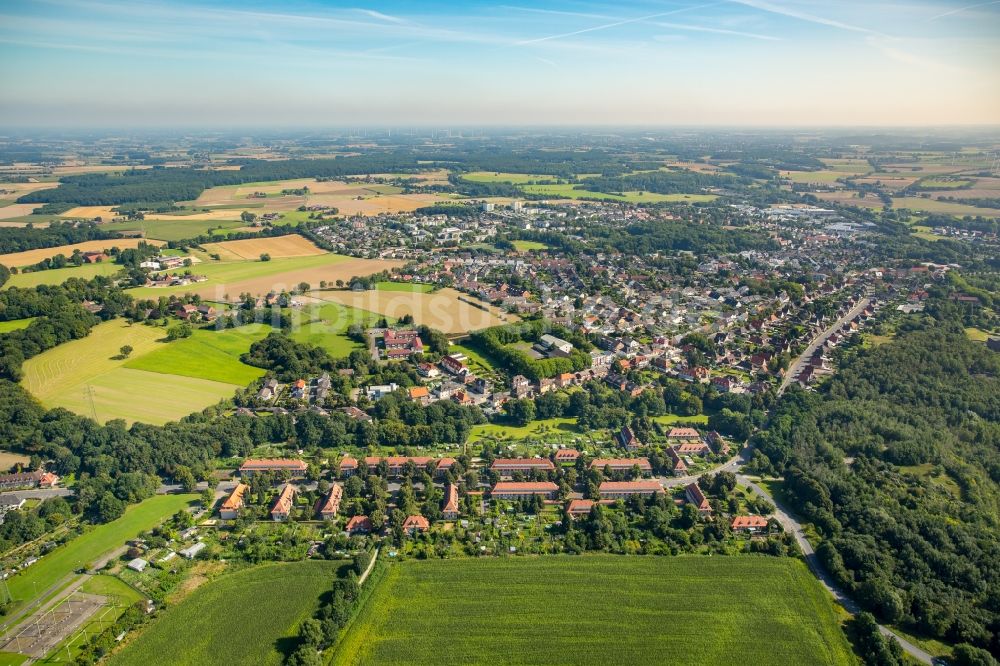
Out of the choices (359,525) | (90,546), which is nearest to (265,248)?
(90,546)

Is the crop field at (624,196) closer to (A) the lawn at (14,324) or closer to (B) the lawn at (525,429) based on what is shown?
(B) the lawn at (525,429)

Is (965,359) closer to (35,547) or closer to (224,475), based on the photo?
(224,475)

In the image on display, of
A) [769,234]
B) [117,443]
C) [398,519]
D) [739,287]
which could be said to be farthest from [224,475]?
[769,234]

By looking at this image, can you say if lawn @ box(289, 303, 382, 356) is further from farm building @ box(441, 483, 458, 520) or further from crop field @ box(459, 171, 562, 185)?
crop field @ box(459, 171, 562, 185)

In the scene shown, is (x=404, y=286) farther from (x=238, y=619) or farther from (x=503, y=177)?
(x=503, y=177)

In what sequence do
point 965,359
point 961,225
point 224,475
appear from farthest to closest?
1. point 961,225
2. point 965,359
3. point 224,475

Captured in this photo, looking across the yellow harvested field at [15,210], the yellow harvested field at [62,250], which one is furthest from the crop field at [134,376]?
the yellow harvested field at [15,210]
